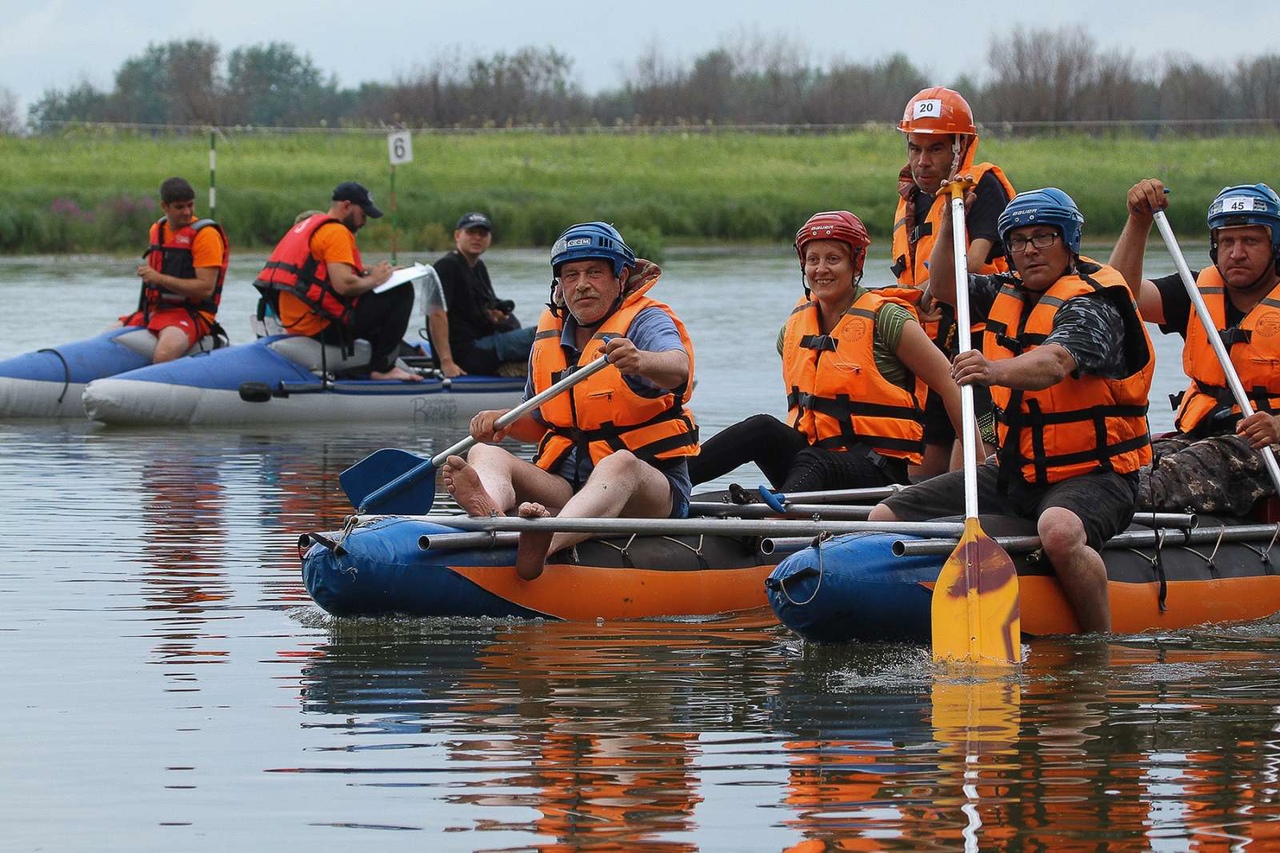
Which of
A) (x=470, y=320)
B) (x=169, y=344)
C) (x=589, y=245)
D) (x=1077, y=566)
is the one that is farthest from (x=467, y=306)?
(x=1077, y=566)

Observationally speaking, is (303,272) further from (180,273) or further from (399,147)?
(399,147)

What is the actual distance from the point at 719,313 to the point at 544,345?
15205mm

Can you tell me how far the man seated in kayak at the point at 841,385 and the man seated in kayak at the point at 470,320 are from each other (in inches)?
206

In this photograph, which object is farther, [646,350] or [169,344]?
[169,344]

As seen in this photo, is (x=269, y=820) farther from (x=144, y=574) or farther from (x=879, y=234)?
(x=879, y=234)

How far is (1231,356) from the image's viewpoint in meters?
7.56

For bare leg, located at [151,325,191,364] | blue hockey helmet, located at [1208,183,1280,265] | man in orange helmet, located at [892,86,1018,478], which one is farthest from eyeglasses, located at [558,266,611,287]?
bare leg, located at [151,325,191,364]

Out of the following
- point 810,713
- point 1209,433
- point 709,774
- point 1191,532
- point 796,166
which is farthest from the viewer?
point 796,166

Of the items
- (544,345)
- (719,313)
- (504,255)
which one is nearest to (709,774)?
(544,345)

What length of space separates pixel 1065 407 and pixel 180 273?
28.1 feet

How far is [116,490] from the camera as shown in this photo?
34.3 feet

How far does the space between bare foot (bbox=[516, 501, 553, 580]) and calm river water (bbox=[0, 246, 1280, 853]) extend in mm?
203

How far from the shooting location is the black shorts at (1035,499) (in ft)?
21.3

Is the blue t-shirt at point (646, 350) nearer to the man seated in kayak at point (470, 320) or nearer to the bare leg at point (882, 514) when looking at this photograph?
the bare leg at point (882, 514)
